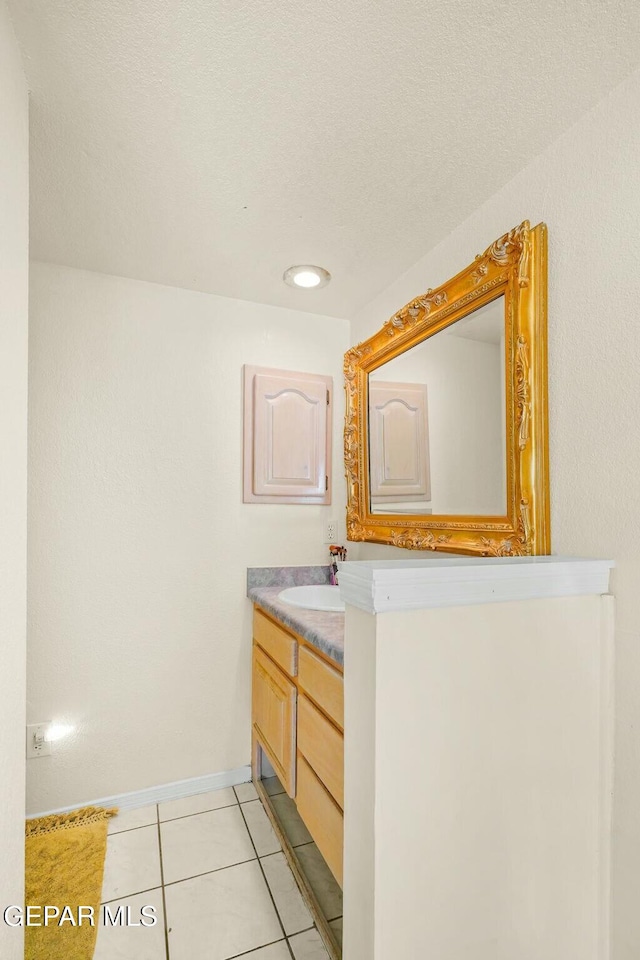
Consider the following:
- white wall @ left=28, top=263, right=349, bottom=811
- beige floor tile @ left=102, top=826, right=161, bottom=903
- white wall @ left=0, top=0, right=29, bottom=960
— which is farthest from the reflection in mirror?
beige floor tile @ left=102, top=826, right=161, bottom=903

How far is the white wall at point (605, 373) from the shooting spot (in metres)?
1.06

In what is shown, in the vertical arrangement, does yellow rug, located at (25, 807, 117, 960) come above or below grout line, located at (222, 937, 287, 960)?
above

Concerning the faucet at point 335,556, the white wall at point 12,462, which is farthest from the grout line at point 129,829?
the faucet at point 335,556

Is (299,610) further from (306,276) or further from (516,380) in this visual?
(306,276)

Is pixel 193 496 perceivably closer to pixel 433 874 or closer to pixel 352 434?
pixel 352 434

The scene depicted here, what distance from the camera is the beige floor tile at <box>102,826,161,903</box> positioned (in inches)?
60.9

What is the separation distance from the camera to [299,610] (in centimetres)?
168

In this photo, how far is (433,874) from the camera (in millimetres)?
912

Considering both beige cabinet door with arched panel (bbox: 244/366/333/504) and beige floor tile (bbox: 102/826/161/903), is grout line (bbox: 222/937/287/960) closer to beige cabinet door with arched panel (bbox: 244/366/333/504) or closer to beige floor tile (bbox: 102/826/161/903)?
beige floor tile (bbox: 102/826/161/903)

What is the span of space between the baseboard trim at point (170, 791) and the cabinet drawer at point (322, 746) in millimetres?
800

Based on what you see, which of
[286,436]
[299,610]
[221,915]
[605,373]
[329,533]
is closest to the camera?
[605,373]

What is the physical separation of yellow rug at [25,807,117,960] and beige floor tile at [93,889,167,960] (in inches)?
→ 1.2

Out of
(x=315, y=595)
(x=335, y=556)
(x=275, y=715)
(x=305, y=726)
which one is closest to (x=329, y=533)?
(x=335, y=556)

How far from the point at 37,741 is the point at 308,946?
1.23m
